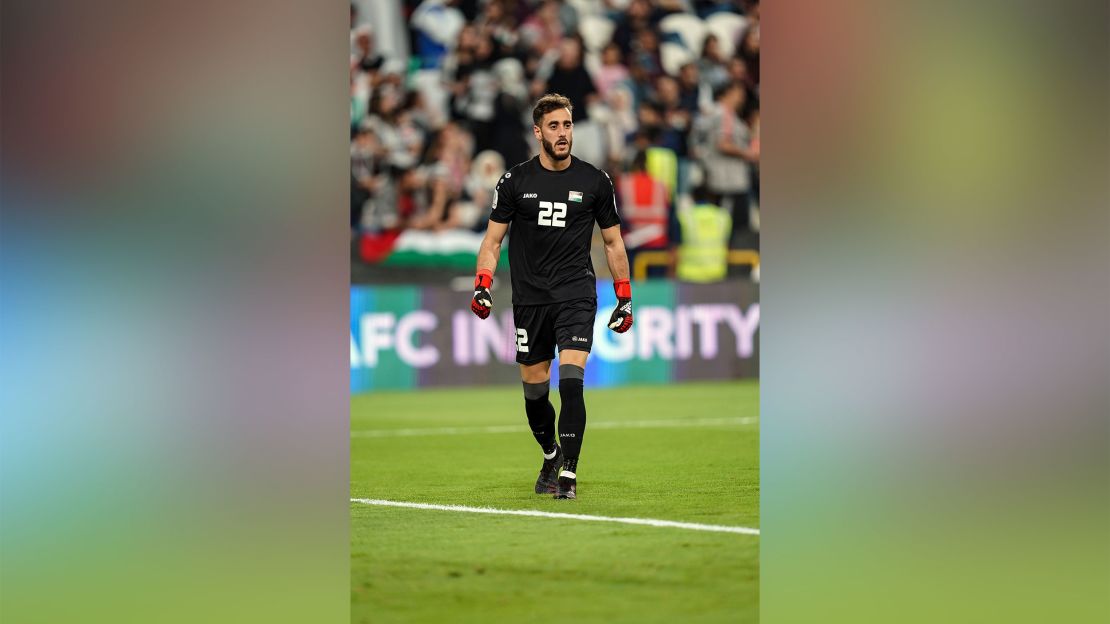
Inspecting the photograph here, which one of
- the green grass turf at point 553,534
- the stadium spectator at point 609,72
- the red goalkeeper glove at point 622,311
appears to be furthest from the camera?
the stadium spectator at point 609,72

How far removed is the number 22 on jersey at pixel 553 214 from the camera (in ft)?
27.8

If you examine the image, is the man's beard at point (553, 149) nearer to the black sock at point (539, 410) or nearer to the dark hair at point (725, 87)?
the black sock at point (539, 410)

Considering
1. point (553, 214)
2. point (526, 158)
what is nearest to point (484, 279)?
point (553, 214)

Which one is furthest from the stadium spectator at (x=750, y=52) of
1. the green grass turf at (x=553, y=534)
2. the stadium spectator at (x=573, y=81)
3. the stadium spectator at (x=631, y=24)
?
the green grass turf at (x=553, y=534)

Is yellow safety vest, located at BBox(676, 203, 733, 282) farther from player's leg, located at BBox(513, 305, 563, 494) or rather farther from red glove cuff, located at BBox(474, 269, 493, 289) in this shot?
red glove cuff, located at BBox(474, 269, 493, 289)

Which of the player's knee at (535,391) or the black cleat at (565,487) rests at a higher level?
the player's knee at (535,391)

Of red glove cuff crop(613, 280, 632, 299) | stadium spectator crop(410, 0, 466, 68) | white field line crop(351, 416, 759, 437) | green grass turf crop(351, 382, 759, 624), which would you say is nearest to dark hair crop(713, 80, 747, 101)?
stadium spectator crop(410, 0, 466, 68)

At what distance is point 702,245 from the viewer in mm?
18922

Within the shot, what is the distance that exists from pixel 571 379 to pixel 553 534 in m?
1.54

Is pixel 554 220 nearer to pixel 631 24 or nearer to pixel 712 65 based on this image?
pixel 712 65

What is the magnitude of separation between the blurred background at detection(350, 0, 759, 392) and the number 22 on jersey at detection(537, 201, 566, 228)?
8075 mm
